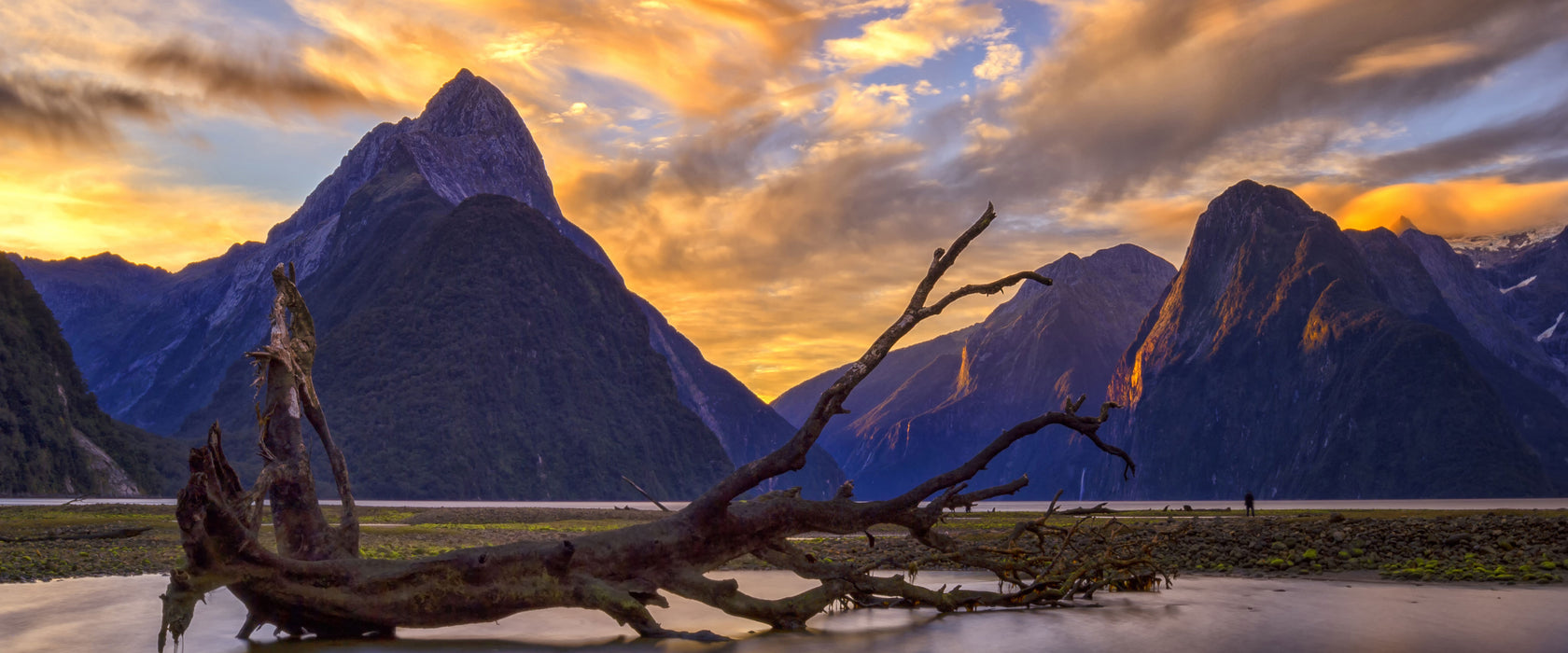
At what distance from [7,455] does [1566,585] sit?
14818 centimetres

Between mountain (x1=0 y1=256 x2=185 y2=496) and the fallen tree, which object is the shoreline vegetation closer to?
the fallen tree

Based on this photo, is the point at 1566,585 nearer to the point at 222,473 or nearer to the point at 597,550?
the point at 597,550

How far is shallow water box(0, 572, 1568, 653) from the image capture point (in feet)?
58.2

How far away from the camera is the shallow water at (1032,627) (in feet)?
58.2

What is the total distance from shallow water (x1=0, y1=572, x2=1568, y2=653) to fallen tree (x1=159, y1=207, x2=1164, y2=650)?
0.68 m

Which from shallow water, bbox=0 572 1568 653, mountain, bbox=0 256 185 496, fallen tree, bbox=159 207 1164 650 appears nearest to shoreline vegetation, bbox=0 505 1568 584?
shallow water, bbox=0 572 1568 653

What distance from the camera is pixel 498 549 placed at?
1756 cm

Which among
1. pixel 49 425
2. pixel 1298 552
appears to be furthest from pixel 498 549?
pixel 49 425

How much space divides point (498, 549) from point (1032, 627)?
9.30 m

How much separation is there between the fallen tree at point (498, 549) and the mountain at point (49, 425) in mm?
133635

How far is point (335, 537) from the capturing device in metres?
18.6

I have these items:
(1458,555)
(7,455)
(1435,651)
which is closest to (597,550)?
(1435,651)

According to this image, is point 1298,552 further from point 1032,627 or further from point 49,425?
point 49,425

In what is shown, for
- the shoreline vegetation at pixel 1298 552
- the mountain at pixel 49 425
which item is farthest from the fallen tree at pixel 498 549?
the mountain at pixel 49 425
